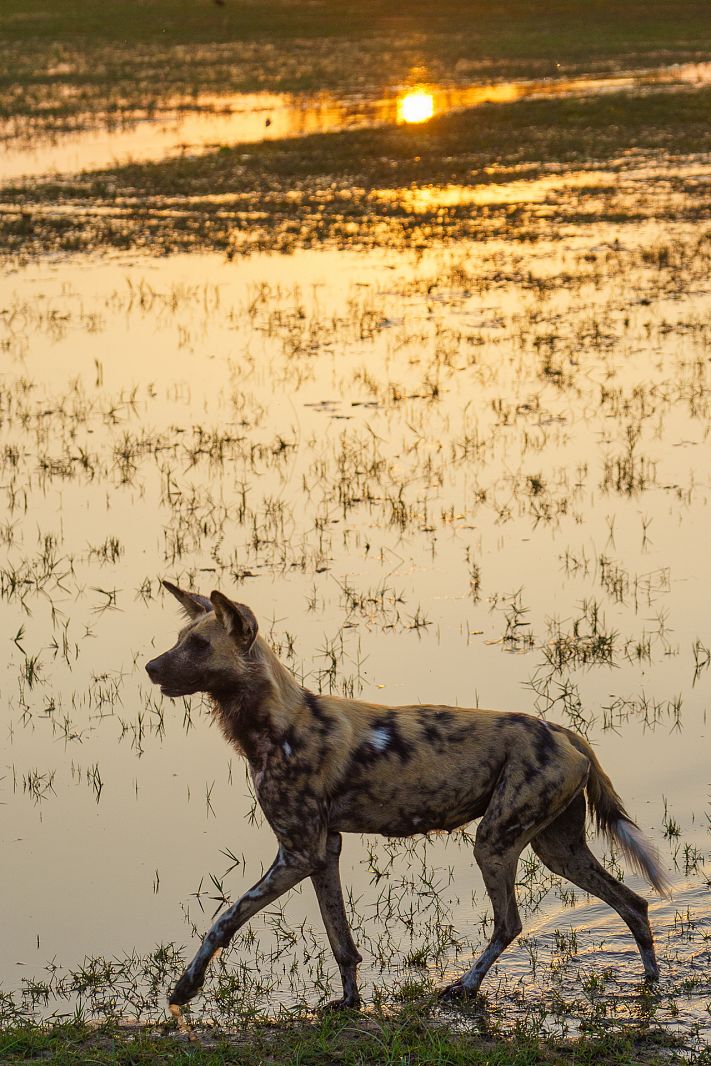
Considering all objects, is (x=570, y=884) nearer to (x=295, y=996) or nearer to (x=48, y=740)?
(x=295, y=996)

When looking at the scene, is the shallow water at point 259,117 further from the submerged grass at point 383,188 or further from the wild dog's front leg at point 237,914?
the wild dog's front leg at point 237,914

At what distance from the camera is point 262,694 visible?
19.6ft

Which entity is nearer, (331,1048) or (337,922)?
(331,1048)

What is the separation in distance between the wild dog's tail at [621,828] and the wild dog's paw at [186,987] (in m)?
1.66

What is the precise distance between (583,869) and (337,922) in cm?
100

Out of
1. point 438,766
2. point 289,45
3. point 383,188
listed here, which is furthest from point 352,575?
point 289,45

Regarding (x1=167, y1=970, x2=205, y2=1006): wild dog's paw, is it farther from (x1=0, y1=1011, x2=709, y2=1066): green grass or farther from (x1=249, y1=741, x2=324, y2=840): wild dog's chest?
(x1=249, y1=741, x2=324, y2=840): wild dog's chest

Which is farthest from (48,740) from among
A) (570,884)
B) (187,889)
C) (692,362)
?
(692,362)

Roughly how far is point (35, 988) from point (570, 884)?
7.64 feet

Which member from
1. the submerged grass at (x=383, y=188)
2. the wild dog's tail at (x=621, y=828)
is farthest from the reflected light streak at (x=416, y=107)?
the wild dog's tail at (x=621, y=828)

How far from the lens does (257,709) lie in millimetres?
5957

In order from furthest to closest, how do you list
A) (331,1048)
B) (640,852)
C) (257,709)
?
(640,852)
(257,709)
(331,1048)

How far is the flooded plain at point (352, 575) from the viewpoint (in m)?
6.45

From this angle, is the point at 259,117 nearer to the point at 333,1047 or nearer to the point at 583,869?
the point at 583,869
